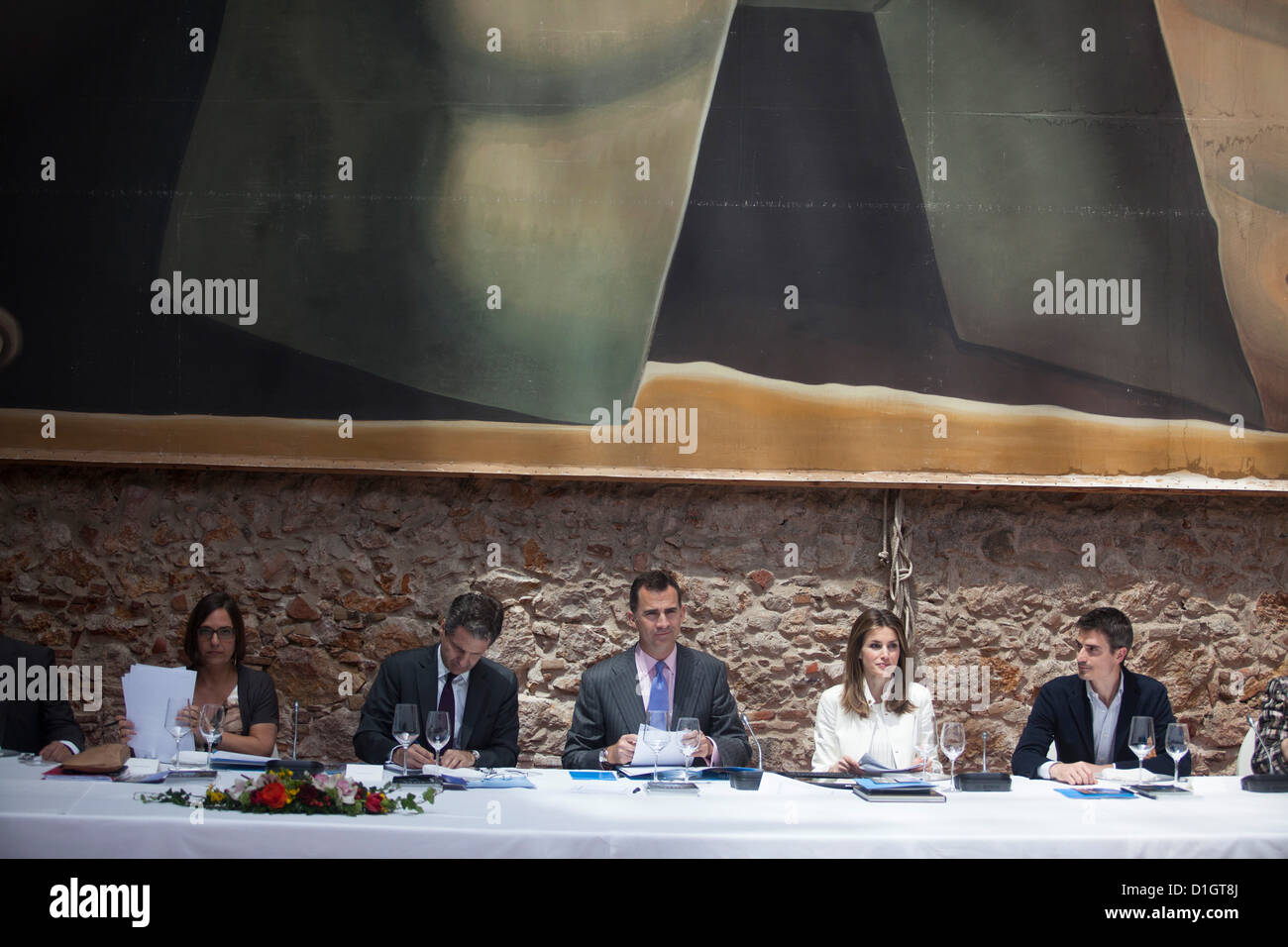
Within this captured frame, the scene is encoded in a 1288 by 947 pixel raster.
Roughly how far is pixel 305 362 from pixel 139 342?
682 millimetres

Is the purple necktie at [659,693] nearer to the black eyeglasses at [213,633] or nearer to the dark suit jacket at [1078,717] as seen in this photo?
the dark suit jacket at [1078,717]

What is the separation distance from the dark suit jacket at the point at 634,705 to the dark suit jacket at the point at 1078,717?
95 cm

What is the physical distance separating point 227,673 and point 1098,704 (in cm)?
291

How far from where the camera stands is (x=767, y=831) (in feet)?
8.07

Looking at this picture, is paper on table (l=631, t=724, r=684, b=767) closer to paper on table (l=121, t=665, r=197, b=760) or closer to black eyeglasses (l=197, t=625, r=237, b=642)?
paper on table (l=121, t=665, r=197, b=760)

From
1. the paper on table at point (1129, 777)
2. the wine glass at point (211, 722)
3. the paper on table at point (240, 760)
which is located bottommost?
the paper on table at point (1129, 777)

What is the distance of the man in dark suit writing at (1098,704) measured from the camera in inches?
145

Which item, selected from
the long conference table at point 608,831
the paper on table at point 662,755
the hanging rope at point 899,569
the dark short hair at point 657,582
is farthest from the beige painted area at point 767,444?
the long conference table at point 608,831

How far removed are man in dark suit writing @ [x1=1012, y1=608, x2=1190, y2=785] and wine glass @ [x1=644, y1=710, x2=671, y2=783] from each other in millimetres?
1285

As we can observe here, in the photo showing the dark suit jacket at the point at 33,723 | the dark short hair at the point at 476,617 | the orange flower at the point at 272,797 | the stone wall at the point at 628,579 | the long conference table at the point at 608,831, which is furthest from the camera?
the stone wall at the point at 628,579

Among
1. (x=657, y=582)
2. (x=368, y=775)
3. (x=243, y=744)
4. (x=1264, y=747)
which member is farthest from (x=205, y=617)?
(x=1264, y=747)

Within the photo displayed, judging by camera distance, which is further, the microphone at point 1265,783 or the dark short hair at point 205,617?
the dark short hair at point 205,617
